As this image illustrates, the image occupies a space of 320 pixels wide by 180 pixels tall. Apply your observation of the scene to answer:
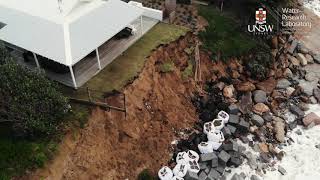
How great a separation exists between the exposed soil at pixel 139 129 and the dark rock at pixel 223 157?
9.66ft

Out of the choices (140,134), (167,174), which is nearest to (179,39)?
(140,134)

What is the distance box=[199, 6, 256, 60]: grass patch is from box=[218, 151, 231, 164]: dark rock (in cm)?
792

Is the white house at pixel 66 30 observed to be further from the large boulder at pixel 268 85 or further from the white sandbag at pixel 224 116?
the large boulder at pixel 268 85

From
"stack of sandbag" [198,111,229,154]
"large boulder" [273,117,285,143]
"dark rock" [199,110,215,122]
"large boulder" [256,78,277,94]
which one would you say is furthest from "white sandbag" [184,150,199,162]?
"large boulder" [256,78,277,94]

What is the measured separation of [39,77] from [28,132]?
3.10 metres


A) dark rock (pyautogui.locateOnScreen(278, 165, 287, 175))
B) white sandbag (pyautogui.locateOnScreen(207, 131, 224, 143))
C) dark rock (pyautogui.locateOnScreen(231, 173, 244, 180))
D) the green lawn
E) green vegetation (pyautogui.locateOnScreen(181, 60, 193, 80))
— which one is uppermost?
the green lawn

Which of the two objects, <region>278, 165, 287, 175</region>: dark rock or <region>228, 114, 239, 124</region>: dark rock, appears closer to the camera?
<region>278, 165, 287, 175</region>: dark rock

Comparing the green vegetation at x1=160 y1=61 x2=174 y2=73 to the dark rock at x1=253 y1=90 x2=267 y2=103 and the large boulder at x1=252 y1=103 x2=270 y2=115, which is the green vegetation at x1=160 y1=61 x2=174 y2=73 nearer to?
the dark rock at x1=253 y1=90 x2=267 y2=103

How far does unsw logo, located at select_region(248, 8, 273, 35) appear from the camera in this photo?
27.9 meters

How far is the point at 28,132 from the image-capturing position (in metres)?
18.0

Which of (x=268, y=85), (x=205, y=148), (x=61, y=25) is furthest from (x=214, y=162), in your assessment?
(x=61, y=25)

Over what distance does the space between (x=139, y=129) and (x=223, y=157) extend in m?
5.43

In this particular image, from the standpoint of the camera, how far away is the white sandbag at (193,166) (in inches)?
813

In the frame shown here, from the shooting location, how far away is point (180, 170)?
2052 cm
